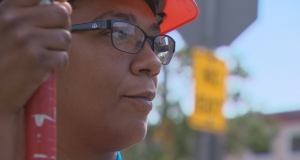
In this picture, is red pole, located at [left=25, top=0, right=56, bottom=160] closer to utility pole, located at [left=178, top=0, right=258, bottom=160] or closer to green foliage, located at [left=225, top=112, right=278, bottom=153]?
utility pole, located at [left=178, top=0, right=258, bottom=160]

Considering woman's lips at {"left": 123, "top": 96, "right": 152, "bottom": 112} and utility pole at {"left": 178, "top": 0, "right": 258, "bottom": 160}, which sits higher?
utility pole at {"left": 178, "top": 0, "right": 258, "bottom": 160}

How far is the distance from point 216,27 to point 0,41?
14.1 ft

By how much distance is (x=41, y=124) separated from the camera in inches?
49.1

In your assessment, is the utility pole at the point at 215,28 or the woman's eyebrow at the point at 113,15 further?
the utility pole at the point at 215,28

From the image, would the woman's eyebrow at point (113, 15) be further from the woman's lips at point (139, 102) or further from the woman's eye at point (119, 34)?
the woman's lips at point (139, 102)

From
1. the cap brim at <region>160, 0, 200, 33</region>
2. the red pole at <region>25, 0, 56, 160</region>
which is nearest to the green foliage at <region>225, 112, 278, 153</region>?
the cap brim at <region>160, 0, 200, 33</region>

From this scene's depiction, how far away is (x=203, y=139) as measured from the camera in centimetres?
599

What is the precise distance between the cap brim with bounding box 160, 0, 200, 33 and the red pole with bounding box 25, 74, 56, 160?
5.21 feet

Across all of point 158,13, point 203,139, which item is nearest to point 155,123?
point 203,139

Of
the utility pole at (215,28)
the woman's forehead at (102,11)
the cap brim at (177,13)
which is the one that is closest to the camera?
the woman's forehead at (102,11)

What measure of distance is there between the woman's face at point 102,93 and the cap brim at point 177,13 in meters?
0.66

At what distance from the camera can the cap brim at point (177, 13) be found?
2869 mm

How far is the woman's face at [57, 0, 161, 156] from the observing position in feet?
6.98

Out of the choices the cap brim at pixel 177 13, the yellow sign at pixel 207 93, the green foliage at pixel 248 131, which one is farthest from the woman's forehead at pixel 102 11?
the green foliage at pixel 248 131
